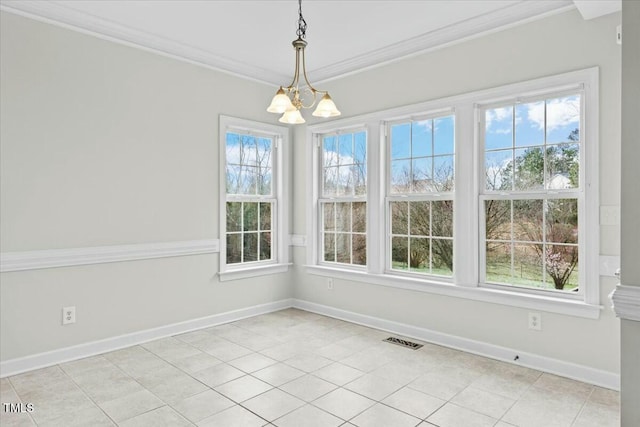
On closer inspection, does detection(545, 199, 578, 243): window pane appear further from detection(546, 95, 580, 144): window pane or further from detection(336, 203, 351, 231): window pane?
detection(336, 203, 351, 231): window pane

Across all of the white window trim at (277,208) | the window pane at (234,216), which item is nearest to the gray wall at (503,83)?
the white window trim at (277,208)

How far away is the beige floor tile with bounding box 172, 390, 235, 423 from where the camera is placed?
2469 millimetres

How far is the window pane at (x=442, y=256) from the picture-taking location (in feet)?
12.4

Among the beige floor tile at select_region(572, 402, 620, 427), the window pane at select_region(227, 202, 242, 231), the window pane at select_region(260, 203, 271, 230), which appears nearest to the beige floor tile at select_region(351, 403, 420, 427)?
the beige floor tile at select_region(572, 402, 620, 427)

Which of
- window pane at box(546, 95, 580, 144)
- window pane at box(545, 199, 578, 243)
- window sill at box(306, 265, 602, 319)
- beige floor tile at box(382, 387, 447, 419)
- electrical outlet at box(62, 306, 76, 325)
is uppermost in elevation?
window pane at box(546, 95, 580, 144)

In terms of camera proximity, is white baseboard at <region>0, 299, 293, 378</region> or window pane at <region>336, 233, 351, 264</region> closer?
white baseboard at <region>0, 299, 293, 378</region>

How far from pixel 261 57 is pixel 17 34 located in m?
2.04

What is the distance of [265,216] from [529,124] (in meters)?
2.92

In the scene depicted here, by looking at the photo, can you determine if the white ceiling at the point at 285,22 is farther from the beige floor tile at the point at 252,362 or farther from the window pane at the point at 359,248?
the beige floor tile at the point at 252,362

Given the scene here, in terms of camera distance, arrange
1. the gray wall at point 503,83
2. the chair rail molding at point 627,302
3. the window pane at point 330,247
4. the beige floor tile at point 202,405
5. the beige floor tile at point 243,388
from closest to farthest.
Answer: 1. the chair rail molding at point 627,302
2. the beige floor tile at point 202,405
3. the beige floor tile at point 243,388
4. the gray wall at point 503,83
5. the window pane at point 330,247

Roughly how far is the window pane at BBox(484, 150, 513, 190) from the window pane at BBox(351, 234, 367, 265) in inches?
57.6

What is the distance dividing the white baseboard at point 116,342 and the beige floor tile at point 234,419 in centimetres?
160

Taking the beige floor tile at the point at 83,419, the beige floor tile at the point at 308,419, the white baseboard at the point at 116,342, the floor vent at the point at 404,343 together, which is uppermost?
the white baseboard at the point at 116,342

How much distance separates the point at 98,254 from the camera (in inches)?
137
